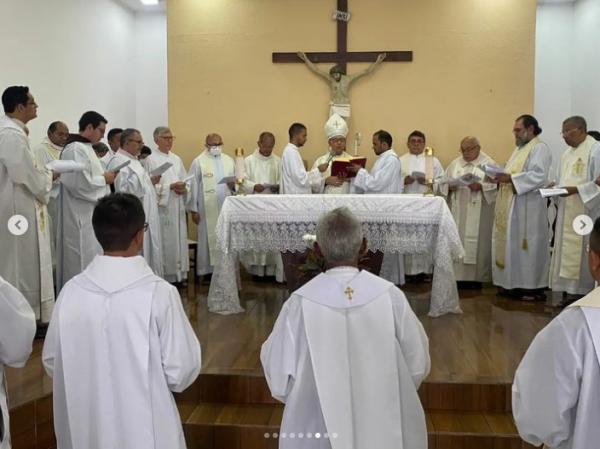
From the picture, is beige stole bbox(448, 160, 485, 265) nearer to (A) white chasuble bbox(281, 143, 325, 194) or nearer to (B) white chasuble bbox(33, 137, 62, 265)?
(A) white chasuble bbox(281, 143, 325, 194)

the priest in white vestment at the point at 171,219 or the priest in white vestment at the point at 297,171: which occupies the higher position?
the priest in white vestment at the point at 297,171

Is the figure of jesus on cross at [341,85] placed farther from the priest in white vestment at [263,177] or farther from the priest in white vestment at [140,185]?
the priest in white vestment at [140,185]

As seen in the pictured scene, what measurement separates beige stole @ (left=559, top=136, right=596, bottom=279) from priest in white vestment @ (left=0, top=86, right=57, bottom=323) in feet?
16.1

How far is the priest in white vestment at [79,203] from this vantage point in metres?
5.74

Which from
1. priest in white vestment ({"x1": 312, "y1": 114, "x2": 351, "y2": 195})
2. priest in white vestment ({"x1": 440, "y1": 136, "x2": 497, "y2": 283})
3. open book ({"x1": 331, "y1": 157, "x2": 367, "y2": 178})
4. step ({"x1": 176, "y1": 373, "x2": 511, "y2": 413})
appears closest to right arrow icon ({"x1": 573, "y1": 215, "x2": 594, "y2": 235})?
priest in white vestment ({"x1": 440, "y1": 136, "x2": 497, "y2": 283})

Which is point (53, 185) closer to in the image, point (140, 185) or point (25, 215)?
point (140, 185)

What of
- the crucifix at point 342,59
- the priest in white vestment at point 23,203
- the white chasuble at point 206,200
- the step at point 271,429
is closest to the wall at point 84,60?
the white chasuble at point 206,200

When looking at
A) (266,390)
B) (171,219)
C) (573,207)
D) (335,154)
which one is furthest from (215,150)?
(266,390)

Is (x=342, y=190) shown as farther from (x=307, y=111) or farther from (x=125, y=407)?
(x=125, y=407)

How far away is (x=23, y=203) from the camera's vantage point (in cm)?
515

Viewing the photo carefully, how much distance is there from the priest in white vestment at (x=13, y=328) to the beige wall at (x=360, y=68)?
705cm

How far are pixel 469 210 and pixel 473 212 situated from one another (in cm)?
5

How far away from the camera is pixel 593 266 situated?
211 cm

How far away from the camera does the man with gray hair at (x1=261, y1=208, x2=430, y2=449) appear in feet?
8.40
